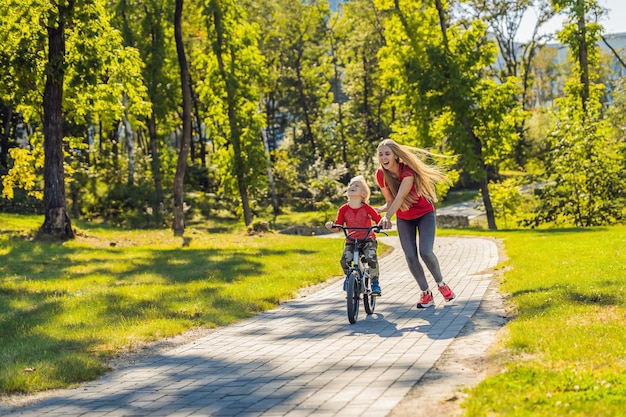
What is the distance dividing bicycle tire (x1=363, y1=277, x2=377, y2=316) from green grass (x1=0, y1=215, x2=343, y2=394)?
1.82 m

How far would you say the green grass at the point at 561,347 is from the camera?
4.76 m

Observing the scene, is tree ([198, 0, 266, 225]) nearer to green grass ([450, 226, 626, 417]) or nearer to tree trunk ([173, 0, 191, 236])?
tree trunk ([173, 0, 191, 236])

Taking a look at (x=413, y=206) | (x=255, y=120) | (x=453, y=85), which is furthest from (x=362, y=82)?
(x=413, y=206)

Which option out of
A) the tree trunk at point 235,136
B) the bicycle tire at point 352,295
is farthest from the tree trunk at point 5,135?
the bicycle tire at point 352,295

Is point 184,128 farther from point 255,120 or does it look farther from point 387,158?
point 387,158

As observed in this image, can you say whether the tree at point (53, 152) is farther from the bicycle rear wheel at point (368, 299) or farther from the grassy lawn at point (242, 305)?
the bicycle rear wheel at point (368, 299)

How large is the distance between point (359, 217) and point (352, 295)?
1.09 metres

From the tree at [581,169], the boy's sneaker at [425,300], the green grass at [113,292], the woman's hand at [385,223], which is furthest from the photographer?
the tree at [581,169]

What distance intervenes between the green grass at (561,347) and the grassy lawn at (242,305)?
0.04ft

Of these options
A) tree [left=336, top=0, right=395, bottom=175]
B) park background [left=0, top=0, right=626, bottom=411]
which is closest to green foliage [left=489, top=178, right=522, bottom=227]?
park background [left=0, top=0, right=626, bottom=411]

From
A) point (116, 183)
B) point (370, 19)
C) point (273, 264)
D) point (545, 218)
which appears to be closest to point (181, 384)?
point (273, 264)

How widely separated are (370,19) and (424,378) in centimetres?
5219

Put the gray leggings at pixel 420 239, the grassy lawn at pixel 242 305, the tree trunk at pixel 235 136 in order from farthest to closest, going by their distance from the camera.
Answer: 1. the tree trunk at pixel 235 136
2. the gray leggings at pixel 420 239
3. the grassy lawn at pixel 242 305

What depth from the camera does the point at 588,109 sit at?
29031 millimetres
